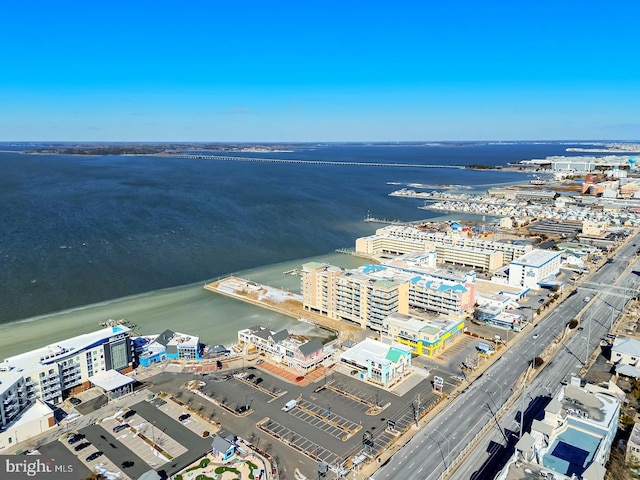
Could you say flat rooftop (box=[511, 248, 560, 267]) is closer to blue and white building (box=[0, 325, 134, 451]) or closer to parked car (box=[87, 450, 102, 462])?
blue and white building (box=[0, 325, 134, 451])

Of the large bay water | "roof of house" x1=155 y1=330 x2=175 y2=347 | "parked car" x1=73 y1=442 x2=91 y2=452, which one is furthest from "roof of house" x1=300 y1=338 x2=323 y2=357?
"parked car" x1=73 y1=442 x2=91 y2=452

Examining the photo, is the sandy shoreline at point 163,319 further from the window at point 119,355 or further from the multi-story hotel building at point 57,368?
the multi-story hotel building at point 57,368

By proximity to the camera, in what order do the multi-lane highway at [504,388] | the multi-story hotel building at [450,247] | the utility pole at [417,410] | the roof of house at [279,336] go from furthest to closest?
the multi-story hotel building at [450,247] → the roof of house at [279,336] → the utility pole at [417,410] → the multi-lane highway at [504,388]

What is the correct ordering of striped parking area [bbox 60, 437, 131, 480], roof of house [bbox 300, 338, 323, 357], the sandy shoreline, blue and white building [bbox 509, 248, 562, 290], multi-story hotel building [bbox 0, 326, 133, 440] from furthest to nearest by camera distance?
blue and white building [bbox 509, 248, 562, 290] → the sandy shoreline → roof of house [bbox 300, 338, 323, 357] → multi-story hotel building [bbox 0, 326, 133, 440] → striped parking area [bbox 60, 437, 131, 480]

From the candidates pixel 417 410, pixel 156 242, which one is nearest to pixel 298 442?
pixel 417 410

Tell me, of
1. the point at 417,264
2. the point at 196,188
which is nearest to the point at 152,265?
the point at 417,264

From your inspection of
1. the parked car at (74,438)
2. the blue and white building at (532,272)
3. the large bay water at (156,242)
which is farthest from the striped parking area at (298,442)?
the blue and white building at (532,272)
